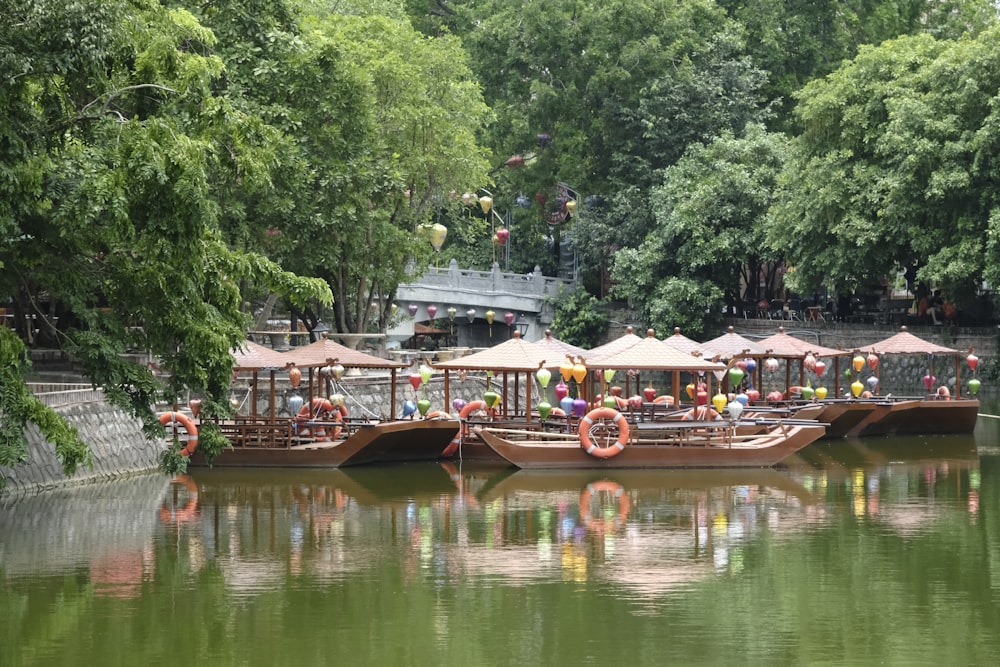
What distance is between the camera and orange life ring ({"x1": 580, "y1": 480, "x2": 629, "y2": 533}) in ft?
72.0

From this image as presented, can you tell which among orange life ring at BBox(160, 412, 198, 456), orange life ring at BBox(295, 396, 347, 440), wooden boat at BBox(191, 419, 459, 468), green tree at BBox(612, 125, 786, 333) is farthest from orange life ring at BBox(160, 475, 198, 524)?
green tree at BBox(612, 125, 786, 333)

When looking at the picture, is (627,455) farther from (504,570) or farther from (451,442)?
(504,570)

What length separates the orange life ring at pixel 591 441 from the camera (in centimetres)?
2773

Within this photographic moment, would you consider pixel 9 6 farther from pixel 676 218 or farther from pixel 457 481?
pixel 676 218

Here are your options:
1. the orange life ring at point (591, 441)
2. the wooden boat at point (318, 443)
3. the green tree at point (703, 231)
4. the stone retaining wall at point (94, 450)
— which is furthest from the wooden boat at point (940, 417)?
the stone retaining wall at point (94, 450)

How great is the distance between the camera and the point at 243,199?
31.0 metres

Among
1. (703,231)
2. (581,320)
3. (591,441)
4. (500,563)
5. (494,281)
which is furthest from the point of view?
(581,320)

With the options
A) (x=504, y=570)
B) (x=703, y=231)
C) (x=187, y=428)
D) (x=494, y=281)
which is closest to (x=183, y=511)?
(x=187, y=428)

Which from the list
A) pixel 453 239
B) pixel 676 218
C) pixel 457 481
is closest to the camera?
pixel 457 481

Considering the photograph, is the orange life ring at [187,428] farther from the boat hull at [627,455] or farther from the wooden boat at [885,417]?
the wooden boat at [885,417]

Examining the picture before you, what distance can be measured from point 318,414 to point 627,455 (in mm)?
6233

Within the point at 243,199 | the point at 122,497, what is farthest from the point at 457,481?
the point at 243,199

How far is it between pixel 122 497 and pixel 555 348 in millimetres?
10825

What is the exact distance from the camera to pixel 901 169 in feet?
141
